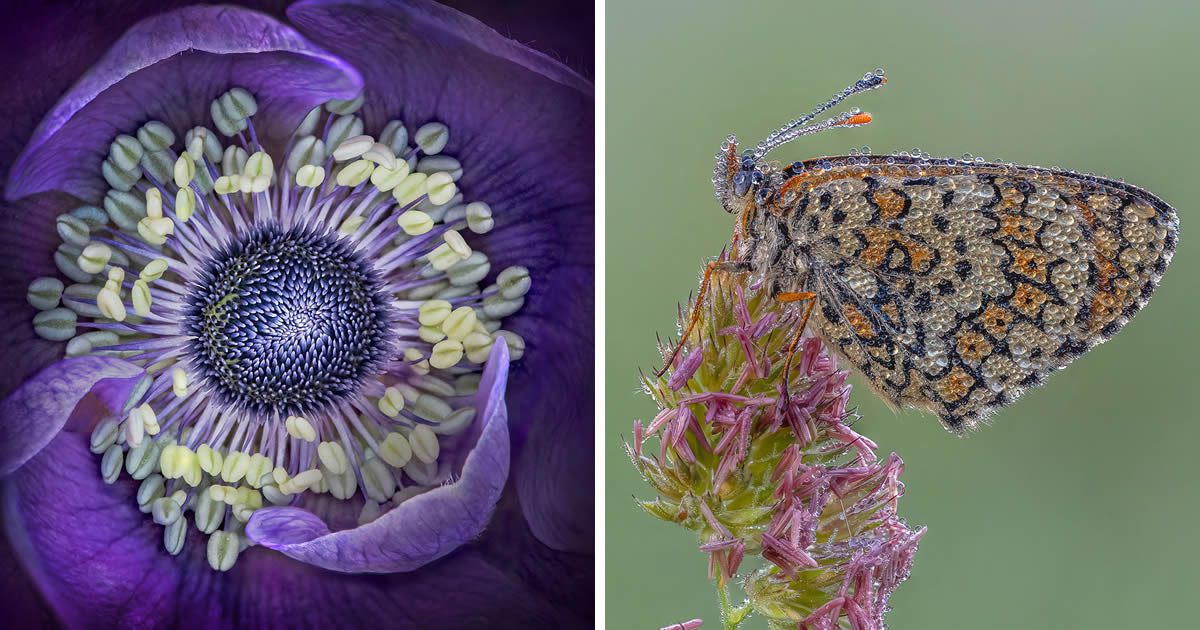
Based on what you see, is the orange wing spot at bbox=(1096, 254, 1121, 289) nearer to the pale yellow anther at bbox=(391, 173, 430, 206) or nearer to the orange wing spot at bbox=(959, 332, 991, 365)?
the orange wing spot at bbox=(959, 332, 991, 365)

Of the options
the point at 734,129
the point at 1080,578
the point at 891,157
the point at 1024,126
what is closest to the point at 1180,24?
the point at 1024,126

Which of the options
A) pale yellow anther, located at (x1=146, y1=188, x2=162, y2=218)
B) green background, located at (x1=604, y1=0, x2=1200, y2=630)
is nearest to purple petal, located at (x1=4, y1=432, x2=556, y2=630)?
pale yellow anther, located at (x1=146, y1=188, x2=162, y2=218)

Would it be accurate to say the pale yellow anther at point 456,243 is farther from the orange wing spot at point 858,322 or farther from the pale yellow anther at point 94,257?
the orange wing spot at point 858,322

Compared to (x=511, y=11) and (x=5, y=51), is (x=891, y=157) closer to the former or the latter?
(x=511, y=11)

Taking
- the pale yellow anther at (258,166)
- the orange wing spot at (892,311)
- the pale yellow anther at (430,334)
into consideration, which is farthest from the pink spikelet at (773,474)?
the pale yellow anther at (258,166)

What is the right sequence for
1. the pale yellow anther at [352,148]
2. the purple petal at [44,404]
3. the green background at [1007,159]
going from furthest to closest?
the green background at [1007,159]
the pale yellow anther at [352,148]
the purple petal at [44,404]

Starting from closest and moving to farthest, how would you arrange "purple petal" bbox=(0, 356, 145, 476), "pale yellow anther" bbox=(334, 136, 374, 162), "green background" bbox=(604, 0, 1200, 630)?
"purple petal" bbox=(0, 356, 145, 476) → "pale yellow anther" bbox=(334, 136, 374, 162) → "green background" bbox=(604, 0, 1200, 630)

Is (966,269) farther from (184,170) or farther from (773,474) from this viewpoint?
(184,170)
